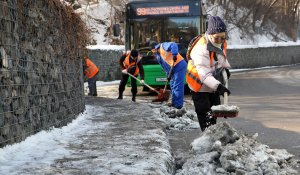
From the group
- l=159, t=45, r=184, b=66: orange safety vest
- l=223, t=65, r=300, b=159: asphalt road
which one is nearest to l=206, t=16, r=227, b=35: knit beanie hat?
l=223, t=65, r=300, b=159: asphalt road

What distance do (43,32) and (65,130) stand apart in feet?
4.37

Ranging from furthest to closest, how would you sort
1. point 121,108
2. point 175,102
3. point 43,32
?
1. point 175,102
2. point 121,108
3. point 43,32

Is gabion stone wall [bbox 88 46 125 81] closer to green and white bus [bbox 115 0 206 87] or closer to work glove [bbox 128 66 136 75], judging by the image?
green and white bus [bbox 115 0 206 87]

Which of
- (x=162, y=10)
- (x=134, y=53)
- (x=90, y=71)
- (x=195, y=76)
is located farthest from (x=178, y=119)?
(x=162, y=10)

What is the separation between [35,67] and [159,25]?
933 cm

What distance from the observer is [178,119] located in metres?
8.15

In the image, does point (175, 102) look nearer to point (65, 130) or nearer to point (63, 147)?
point (65, 130)

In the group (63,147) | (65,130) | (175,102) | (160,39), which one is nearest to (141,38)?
(160,39)

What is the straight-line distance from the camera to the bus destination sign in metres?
13.9

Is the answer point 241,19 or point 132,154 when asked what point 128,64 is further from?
point 241,19

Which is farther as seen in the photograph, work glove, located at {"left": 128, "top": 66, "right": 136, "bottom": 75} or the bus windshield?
the bus windshield

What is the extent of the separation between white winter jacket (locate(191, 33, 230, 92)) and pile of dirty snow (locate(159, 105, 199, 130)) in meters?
2.23

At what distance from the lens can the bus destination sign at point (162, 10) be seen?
13.9 meters

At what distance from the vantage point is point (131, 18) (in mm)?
14375
